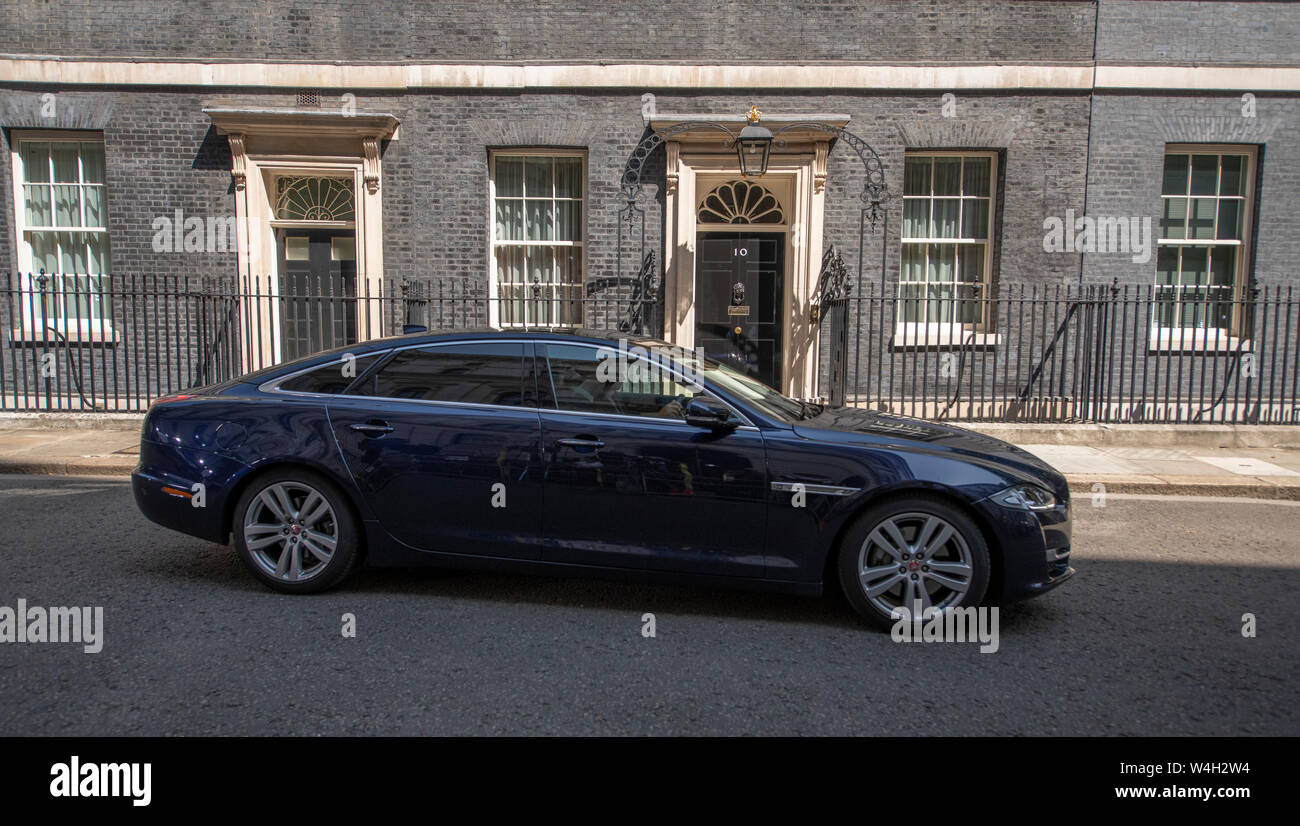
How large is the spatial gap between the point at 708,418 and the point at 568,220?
25.3ft

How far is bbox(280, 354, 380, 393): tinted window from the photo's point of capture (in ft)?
15.4

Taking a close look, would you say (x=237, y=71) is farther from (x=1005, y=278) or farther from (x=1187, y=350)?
(x=1187, y=350)

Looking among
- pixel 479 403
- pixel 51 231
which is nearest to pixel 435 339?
pixel 479 403

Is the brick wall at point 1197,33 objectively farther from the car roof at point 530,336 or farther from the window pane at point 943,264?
the car roof at point 530,336

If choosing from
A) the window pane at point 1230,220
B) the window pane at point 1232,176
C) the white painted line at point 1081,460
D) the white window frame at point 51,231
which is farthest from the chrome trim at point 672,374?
the window pane at point 1232,176

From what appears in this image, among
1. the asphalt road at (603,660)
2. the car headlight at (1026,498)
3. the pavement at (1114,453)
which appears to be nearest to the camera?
the asphalt road at (603,660)

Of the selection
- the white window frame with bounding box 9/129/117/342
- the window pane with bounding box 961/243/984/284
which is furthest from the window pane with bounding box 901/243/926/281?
the white window frame with bounding box 9/129/117/342

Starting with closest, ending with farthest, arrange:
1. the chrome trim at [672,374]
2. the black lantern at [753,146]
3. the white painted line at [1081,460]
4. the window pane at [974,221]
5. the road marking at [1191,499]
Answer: the chrome trim at [672,374], the road marking at [1191,499], the white painted line at [1081,460], the black lantern at [753,146], the window pane at [974,221]

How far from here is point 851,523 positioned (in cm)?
419

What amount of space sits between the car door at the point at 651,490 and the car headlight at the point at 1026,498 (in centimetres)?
115

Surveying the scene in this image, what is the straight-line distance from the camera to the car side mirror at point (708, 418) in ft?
14.0

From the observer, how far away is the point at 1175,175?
11.2 meters

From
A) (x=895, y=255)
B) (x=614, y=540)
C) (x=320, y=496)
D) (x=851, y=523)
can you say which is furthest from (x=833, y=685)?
(x=895, y=255)

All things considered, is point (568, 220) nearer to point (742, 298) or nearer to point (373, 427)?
point (742, 298)
